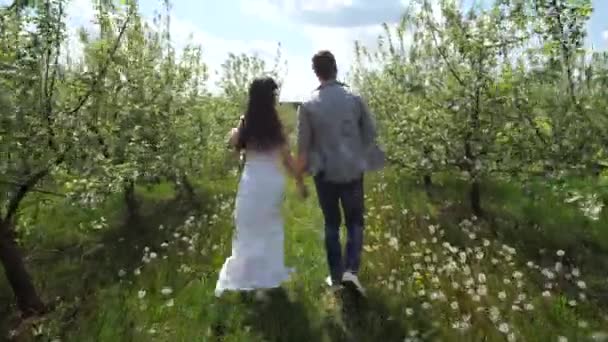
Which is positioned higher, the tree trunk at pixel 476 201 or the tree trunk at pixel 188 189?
the tree trunk at pixel 476 201

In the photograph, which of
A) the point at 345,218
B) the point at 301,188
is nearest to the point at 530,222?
the point at 345,218

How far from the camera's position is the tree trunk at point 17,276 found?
24.9ft

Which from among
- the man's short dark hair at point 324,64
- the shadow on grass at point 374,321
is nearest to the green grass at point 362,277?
the shadow on grass at point 374,321

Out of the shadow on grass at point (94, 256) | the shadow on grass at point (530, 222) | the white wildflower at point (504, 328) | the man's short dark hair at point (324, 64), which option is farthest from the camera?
the shadow on grass at point (530, 222)

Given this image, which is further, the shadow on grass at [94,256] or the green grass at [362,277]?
the shadow on grass at [94,256]

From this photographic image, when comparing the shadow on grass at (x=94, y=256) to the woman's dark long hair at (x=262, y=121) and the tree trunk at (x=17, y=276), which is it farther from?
the woman's dark long hair at (x=262, y=121)

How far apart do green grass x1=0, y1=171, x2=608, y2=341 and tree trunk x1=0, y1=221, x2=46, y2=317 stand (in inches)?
11.0

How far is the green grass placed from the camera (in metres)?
6.50

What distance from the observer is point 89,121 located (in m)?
7.78

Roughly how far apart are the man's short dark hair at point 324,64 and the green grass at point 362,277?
2.31 m

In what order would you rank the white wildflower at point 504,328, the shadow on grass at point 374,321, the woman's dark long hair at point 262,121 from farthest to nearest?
the woman's dark long hair at point 262,121 → the shadow on grass at point 374,321 → the white wildflower at point 504,328

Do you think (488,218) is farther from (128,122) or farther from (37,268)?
(37,268)

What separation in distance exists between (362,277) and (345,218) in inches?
39.1

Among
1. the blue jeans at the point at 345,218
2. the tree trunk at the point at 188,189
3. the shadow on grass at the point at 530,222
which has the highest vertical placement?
the blue jeans at the point at 345,218
